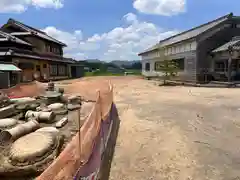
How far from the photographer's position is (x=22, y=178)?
3145mm

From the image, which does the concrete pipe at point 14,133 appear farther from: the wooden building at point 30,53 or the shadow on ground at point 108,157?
the wooden building at point 30,53

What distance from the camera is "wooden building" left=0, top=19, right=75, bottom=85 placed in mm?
19983

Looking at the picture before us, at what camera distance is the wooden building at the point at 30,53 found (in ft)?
65.6

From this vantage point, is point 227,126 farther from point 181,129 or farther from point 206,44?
point 206,44

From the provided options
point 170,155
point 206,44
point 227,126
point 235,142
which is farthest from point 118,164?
point 206,44

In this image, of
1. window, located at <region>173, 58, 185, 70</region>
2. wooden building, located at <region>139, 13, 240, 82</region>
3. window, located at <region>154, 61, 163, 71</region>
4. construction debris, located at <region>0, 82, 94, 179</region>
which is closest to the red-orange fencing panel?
construction debris, located at <region>0, 82, 94, 179</region>

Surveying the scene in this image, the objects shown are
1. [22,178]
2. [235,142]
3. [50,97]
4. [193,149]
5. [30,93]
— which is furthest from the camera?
[30,93]

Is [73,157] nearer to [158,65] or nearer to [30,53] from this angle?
[30,53]

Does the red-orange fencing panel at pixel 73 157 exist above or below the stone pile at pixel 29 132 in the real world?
above

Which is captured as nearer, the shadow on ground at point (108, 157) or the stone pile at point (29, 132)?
the stone pile at point (29, 132)

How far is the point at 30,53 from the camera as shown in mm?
22516

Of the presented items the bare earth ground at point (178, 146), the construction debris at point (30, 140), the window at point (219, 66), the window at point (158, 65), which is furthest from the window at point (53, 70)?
the construction debris at point (30, 140)

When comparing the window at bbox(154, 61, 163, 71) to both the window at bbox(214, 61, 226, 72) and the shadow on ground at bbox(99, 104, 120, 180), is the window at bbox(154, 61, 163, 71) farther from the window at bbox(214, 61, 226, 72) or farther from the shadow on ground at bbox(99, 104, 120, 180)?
the shadow on ground at bbox(99, 104, 120, 180)

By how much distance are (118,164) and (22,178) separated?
177cm
